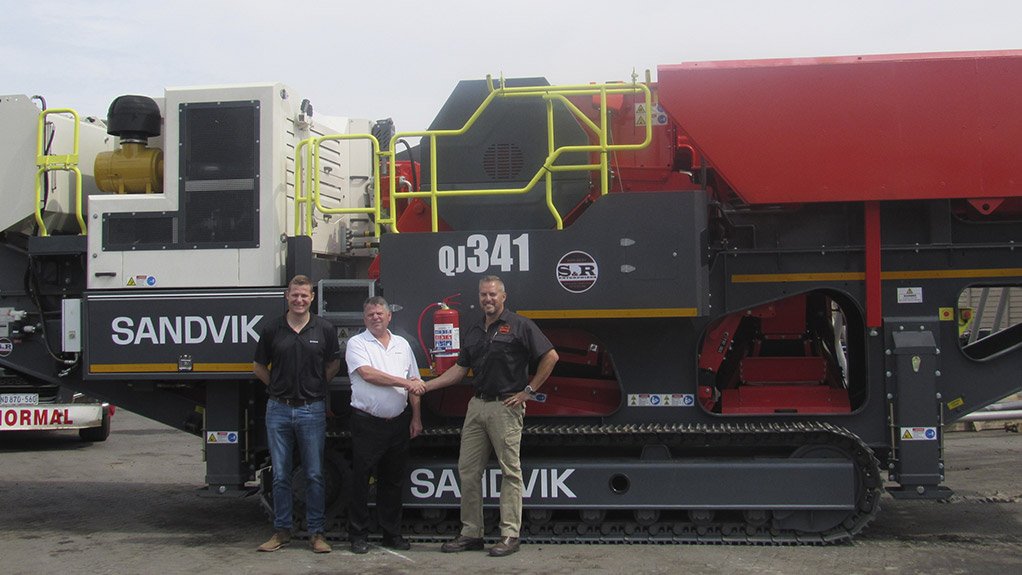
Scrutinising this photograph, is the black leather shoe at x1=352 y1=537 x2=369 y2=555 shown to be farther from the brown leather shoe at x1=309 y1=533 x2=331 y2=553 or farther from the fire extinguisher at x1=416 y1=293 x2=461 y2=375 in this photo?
the fire extinguisher at x1=416 y1=293 x2=461 y2=375

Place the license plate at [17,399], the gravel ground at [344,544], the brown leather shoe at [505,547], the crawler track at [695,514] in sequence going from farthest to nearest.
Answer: the license plate at [17,399] → the crawler track at [695,514] → the brown leather shoe at [505,547] → the gravel ground at [344,544]

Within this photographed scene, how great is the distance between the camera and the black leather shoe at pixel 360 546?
699 cm

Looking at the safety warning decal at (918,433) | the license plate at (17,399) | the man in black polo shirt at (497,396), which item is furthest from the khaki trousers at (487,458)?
the license plate at (17,399)

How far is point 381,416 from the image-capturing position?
6941 mm

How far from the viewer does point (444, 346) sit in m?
7.07

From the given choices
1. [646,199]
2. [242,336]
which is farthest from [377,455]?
[646,199]

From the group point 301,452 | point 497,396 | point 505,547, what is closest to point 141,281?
point 301,452

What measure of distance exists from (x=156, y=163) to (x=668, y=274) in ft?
13.5

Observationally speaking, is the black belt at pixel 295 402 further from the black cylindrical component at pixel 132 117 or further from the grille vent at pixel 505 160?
the black cylindrical component at pixel 132 117

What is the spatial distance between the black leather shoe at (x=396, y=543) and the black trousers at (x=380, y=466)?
4cm

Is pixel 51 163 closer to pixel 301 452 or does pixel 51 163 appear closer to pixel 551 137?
pixel 301 452

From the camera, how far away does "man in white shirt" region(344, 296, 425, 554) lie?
6910mm

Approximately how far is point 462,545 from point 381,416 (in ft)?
3.48

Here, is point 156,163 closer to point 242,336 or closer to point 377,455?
point 242,336
